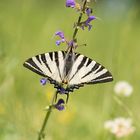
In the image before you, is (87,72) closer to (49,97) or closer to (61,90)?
(61,90)

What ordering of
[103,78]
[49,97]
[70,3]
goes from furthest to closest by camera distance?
[49,97] < [70,3] < [103,78]

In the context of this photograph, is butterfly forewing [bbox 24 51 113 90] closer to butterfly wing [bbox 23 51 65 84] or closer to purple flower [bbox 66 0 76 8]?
butterfly wing [bbox 23 51 65 84]

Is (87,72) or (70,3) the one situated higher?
(70,3)

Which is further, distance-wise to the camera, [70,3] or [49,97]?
[49,97]

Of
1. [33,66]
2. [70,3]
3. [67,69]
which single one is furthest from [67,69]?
[70,3]

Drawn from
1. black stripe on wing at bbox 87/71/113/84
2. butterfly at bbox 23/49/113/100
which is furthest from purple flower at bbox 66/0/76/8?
black stripe on wing at bbox 87/71/113/84

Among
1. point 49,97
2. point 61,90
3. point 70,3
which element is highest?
point 49,97

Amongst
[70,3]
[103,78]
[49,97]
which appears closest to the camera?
[103,78]

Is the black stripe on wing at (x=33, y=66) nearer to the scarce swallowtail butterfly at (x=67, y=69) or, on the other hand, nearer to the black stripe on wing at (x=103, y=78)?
the scarce swallowtail butterfly at (x=67, y=69)
